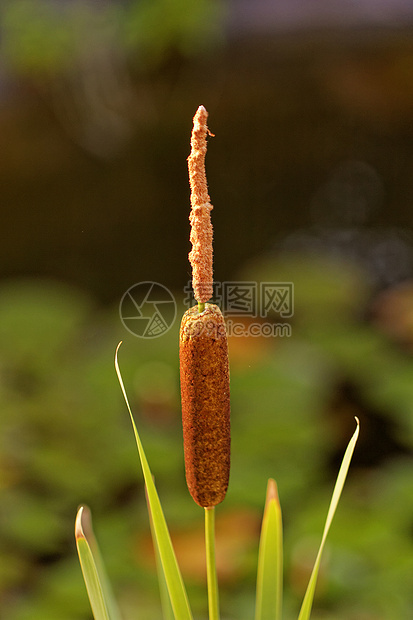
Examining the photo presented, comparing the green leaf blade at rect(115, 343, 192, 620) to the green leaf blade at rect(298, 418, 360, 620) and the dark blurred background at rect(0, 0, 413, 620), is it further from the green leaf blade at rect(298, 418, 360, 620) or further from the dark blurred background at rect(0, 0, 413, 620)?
the dark blurred background at rect(0, 0, 413, 620)

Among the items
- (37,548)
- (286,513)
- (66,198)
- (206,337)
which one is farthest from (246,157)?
(206,337)

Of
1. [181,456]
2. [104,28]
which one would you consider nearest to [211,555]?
[181,456]

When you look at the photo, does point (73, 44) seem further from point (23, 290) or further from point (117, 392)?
point (117, 392)

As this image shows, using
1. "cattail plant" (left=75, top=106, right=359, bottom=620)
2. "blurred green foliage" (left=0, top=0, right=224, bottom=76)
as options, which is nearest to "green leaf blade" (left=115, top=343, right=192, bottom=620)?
"cattail plant" (left=75, top=106, right=359, bottom=620)

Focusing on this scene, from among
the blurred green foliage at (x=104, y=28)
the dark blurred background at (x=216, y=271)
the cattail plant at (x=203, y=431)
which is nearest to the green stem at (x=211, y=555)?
the cattail plant at (x=203, y=431)

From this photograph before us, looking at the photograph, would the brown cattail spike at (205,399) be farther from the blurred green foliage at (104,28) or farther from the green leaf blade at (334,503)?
the blurred green foliage at (104,28)

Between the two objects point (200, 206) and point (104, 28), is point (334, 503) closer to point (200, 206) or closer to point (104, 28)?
point (200, 206)
